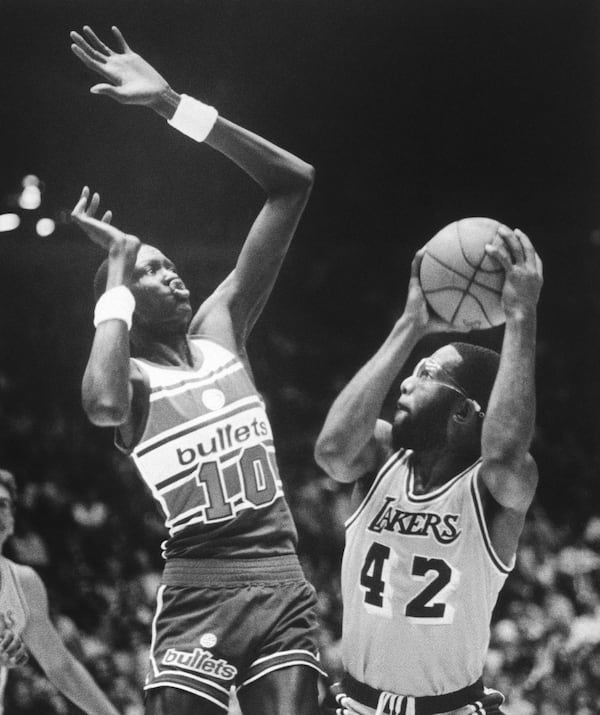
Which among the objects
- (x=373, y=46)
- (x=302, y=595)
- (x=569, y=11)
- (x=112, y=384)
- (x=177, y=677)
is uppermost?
(x=569, y=11)

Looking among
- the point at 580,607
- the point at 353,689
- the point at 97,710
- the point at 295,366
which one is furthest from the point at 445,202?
the point at 353,689

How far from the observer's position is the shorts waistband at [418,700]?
3646mm

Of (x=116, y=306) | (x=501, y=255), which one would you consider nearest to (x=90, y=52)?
(x=116, y=306)

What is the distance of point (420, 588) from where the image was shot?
369cm

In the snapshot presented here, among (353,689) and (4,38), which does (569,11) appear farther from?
(353,689)

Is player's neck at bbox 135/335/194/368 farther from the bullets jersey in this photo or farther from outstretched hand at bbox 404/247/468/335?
outstretched hand at bbox 404/247/468/335

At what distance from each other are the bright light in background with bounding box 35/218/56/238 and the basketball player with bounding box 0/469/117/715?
4243mm

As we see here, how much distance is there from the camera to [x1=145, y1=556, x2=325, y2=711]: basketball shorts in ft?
11.7

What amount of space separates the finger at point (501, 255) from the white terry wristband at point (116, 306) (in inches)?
43.8

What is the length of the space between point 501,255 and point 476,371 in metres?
0.41

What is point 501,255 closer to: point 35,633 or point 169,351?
point 169,351

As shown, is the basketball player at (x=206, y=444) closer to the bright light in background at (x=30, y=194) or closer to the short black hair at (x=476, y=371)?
the short black hair at (x=476, y=371)

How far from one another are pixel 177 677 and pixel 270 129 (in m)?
5.48

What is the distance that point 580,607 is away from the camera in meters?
8.88
